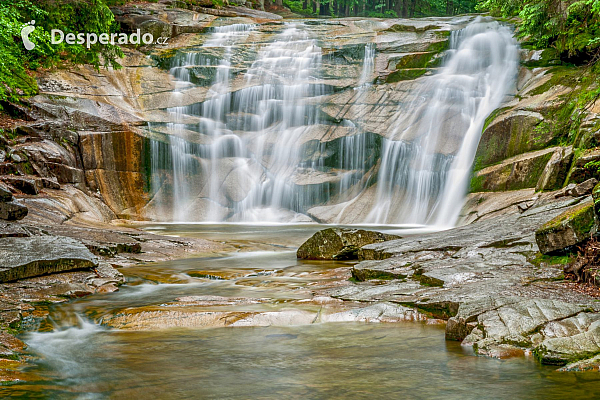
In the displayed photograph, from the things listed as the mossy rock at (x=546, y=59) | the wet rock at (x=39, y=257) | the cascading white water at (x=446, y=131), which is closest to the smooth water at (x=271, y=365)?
the wet rock at (x=39, y=257)

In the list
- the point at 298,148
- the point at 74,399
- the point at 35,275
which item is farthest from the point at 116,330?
the point at 298,148

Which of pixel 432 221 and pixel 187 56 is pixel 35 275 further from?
pixel 187 56

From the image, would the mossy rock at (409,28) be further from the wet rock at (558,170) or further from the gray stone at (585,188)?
the gray stone at (585,188)

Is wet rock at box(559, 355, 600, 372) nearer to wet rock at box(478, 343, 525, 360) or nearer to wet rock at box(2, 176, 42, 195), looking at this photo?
wet rock at box(478, 343, 525, 360)

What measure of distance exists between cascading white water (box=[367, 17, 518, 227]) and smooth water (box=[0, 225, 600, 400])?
11255mm

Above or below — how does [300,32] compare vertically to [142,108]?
above

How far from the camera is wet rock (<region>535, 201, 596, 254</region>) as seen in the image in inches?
221

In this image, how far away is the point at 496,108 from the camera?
17875 mm

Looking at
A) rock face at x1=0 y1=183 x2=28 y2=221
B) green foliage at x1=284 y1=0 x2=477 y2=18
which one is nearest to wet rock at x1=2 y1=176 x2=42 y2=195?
rock face at x1=0 y1=183 x2=28 y2=221

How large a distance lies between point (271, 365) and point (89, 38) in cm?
1081

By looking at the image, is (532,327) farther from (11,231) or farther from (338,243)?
(11,231)

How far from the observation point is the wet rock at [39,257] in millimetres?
6852

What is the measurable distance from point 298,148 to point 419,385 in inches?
668

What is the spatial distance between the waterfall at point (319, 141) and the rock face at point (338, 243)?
6.72 m
